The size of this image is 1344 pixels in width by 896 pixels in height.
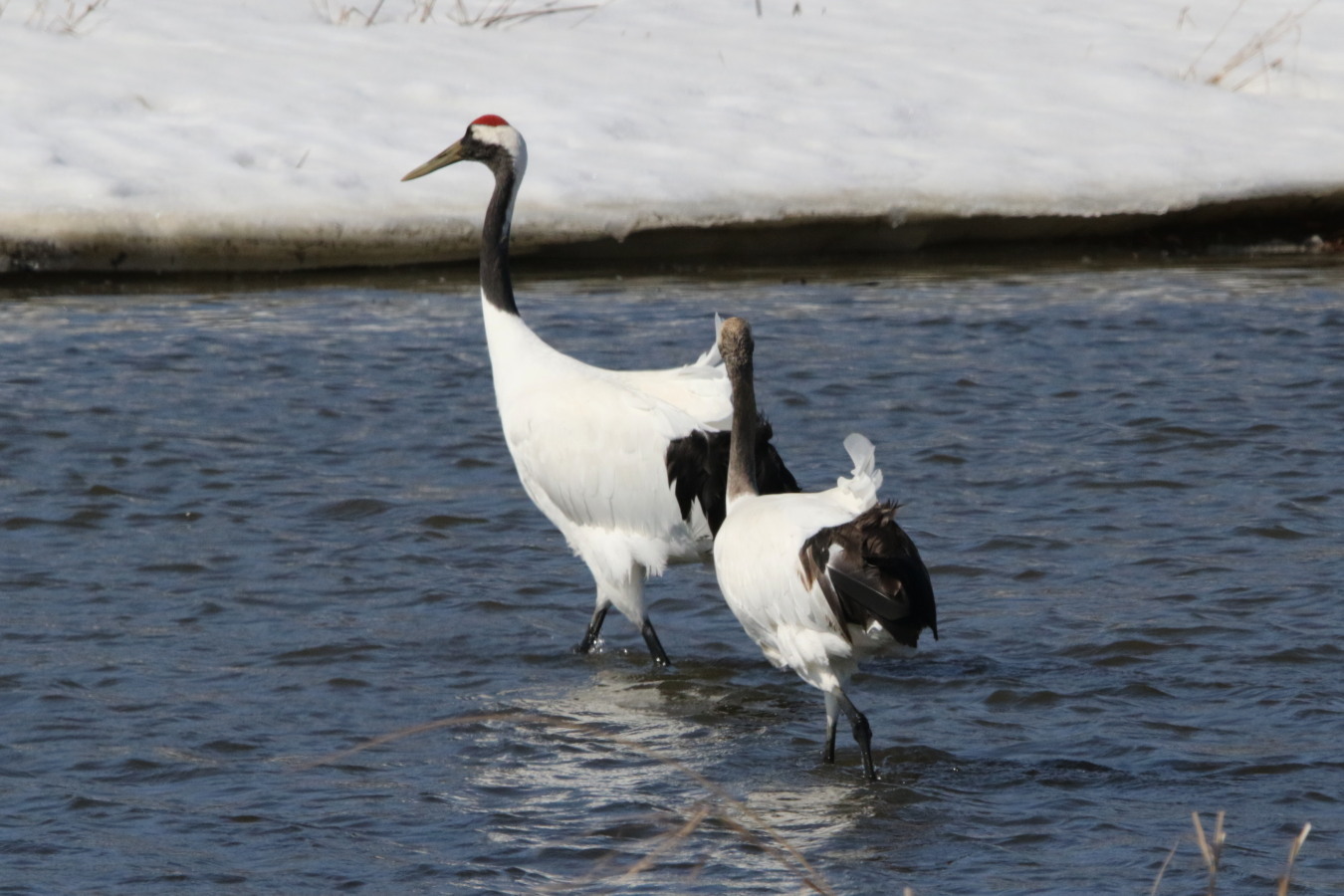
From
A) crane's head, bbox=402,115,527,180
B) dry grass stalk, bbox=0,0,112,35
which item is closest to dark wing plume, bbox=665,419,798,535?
crane's head, bbox=402,115,527,180

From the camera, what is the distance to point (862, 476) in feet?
A: 16.2

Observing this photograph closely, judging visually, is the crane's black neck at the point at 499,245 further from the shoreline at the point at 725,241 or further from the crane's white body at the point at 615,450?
the shoreline at the point at 725,241

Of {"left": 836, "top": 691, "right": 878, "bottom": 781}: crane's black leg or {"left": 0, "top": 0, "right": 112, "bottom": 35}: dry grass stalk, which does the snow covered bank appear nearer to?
{"left": 0, "top": 0, "right": 112, "bottom": 35}: dry grass stalk

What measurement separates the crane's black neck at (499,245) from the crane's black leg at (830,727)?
2123 mm

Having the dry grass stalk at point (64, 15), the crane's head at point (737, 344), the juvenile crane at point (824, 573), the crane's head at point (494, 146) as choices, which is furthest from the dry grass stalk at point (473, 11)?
the juvenile crane at point (824, 573)

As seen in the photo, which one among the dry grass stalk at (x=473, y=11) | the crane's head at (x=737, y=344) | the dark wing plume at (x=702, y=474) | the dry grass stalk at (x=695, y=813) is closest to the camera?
the dry grass stalk at (x=695, y=813)

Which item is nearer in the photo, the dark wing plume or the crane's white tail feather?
the crane's white tail feather

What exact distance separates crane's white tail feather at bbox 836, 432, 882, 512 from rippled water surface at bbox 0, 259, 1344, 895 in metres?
0.78

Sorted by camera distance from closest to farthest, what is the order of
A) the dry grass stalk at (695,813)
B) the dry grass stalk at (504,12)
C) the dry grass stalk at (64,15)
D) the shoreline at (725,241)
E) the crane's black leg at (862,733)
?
the dry grass stalk at (695,813) → the crane's black leg at (862,733) → the shoreline at (725,241) → the dry grass stalk at (64,15) → the dry grass stalk at (504,12)

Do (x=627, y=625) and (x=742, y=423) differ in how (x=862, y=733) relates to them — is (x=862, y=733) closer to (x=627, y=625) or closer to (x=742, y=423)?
(x=742, y=423)

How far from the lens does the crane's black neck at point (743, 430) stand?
5441mm

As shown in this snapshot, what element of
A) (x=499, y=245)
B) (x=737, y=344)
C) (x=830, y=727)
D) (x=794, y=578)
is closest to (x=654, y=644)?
(x=830, y=727)

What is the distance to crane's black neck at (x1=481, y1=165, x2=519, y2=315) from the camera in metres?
6.62

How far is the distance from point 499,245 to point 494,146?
0.48 metres
